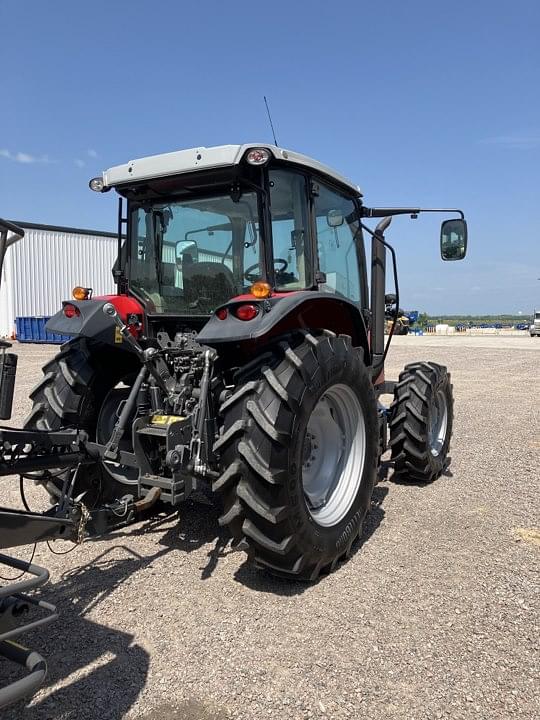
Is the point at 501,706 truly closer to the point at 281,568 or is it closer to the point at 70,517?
the point at 281,568

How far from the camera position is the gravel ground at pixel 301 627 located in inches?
90.8

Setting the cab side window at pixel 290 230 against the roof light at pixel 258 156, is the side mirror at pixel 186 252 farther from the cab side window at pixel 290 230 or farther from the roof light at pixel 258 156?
the roof light at pixel 258 156

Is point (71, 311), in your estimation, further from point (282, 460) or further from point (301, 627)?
point (301, 627)

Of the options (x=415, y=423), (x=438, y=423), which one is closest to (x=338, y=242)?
(x=415, y=423)

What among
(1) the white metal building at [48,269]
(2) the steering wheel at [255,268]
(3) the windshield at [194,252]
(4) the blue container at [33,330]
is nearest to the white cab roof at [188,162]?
(3) the windshield at [194,252]

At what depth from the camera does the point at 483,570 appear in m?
3.45

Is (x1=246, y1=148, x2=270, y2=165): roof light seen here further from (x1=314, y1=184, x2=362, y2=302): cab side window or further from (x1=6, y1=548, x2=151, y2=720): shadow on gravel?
(x1=6, y1=548, x2=151, y2=720): shadow on gravel

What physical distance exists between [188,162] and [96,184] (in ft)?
2.88

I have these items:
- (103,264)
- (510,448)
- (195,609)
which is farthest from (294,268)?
(103,264)

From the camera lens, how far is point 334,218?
4.47m

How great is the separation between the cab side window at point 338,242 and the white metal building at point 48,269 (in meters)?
25.3

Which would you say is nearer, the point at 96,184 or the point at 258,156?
the point at 258,156

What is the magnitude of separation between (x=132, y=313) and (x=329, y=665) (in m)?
2.53

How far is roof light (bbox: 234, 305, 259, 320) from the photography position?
3.14 meters
